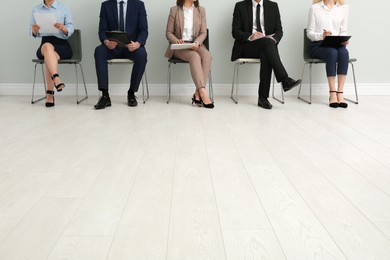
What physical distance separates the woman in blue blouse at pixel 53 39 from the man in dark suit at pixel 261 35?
175 centimetres

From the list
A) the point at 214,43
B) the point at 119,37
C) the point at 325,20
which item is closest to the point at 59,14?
the point at 119,37

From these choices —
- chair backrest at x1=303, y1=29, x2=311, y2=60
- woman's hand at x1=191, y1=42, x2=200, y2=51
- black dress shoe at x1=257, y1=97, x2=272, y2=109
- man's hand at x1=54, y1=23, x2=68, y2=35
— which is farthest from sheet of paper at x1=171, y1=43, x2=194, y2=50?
chair backrest at x1=303, y1=29, x2=311, y2=60

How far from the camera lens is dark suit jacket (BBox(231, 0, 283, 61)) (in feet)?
15.8

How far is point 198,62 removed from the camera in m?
4.64

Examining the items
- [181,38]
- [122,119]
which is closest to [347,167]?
[122,119]

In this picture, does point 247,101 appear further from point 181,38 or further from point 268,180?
point 268,180

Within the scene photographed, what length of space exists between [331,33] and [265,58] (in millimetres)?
791

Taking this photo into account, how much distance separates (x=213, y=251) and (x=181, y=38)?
3.61 meters

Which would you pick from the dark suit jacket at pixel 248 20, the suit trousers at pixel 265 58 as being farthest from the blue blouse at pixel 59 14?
the suit trousers at pixel 265 58

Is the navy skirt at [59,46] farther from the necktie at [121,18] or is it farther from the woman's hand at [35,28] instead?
the necktie at [121,18]

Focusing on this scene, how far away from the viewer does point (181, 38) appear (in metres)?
4.89

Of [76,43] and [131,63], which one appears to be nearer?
[131,63]

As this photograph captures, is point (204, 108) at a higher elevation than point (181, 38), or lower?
lower

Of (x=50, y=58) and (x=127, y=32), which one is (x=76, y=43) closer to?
(x=50, y=58)
